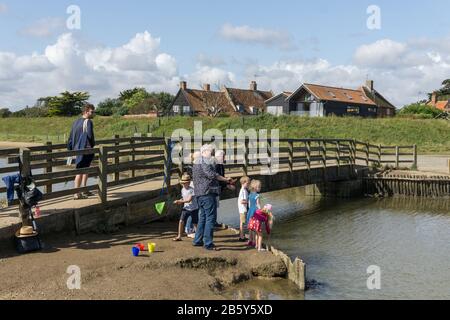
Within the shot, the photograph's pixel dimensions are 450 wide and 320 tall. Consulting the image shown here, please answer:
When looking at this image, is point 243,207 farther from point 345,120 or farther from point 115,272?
point 345,120

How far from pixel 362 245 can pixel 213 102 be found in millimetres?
63453

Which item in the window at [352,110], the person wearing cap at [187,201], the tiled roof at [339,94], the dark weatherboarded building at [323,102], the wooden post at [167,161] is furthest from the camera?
the window at [352,110]

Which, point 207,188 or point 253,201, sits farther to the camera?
point 253,201

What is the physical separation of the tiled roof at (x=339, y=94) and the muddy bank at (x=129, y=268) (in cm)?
5709

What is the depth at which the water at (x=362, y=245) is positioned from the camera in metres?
9.23

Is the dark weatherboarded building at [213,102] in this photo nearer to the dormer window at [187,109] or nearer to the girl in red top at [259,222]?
the dormer window at [187,109]

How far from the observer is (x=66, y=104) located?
85.4 meters

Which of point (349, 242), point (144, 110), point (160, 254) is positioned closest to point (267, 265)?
point (160, 254)

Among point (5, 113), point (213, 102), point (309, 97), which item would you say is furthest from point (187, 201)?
point (5, 113)

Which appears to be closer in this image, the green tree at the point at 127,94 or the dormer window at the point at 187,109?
the dormer window at the point at 187,109

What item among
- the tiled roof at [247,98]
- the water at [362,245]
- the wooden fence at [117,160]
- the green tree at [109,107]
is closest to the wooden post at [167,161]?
the wooden fence at [117,160]

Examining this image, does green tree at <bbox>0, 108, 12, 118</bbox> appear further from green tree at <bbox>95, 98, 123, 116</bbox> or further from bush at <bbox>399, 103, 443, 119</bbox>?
bush at <bbox>399, 103, 443, 119</bbox>

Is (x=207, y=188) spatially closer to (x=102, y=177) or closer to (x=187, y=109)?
(x=102, y=177)

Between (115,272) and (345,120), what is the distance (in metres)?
47.7
